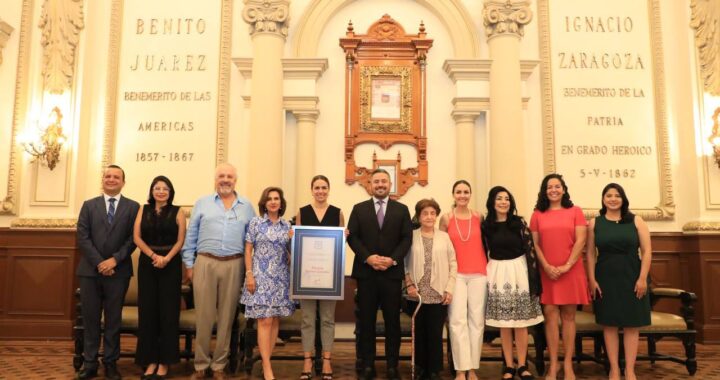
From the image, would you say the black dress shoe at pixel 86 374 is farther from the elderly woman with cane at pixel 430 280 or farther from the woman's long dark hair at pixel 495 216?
the woman's long dark hair at pixel 495 216

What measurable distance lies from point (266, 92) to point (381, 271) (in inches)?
116

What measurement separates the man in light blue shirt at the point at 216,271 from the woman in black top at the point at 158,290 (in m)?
0.11

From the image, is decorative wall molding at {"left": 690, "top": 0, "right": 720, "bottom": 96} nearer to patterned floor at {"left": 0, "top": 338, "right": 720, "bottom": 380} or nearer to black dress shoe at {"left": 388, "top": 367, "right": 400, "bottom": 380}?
patterned floor at {"left": 0, "top": 338, "right": 720, "bottom": 380}

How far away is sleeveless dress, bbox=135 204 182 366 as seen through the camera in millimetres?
3738

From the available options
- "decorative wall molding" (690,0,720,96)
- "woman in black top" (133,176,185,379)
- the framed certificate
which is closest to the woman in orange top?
the framed certificate

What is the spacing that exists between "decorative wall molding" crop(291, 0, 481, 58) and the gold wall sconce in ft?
8.94

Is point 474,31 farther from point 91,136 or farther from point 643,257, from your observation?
point 91,136

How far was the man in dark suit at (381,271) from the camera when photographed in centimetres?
366

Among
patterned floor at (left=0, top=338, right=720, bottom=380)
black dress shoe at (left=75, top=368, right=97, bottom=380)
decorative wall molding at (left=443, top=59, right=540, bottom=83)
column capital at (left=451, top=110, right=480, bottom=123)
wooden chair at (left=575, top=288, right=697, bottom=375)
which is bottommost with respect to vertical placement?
A: patterned floor at (left=0, top=338, right=720, bottom=380)

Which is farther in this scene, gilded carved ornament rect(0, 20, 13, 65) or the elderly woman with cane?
gilded carved ornament rect(0, 20, 13, 65)

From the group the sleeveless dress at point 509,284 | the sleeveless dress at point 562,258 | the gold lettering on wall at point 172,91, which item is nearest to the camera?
the sleeveless dress at point 509,284

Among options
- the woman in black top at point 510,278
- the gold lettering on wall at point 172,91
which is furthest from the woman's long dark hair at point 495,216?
the gold lettering on wall at point 172,91

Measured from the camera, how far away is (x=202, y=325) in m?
3.73

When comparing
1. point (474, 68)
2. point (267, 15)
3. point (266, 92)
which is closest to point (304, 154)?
point (266, 92)
